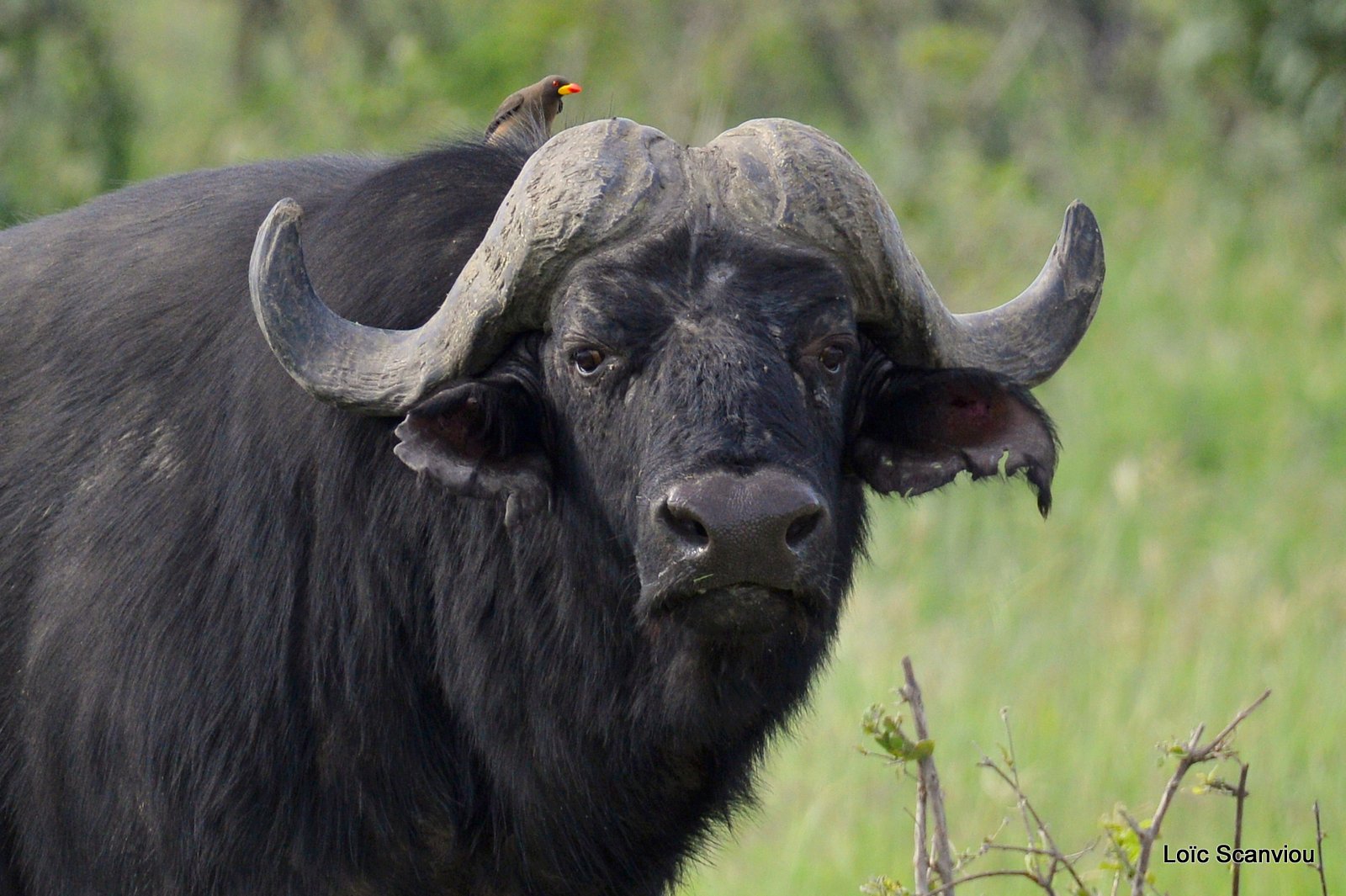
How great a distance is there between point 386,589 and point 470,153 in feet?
3.30

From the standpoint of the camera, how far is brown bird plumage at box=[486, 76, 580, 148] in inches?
168

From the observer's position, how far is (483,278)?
143 inches

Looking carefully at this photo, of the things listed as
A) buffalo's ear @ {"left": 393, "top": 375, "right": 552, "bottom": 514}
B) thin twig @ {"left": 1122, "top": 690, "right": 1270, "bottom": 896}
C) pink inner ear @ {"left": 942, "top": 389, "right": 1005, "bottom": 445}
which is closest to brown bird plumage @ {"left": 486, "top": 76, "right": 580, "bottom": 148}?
buffalo's ear @ {"left": 393, "top": 375, "right": 552, "bottom": 514}

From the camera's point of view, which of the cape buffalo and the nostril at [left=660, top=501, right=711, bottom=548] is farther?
the cape buffalo

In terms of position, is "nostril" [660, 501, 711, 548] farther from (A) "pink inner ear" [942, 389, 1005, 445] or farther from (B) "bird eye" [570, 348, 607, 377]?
(A) "pink inner ear" [942, 389, 1005, 445]

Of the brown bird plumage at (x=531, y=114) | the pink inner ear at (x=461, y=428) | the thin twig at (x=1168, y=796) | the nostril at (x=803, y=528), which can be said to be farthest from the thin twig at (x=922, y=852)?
the brown bird plumage at (x=531, y=114)

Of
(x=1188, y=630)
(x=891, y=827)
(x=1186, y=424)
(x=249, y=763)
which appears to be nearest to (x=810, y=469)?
(x=249, y=763)

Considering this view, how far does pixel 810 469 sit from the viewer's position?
11.1ft

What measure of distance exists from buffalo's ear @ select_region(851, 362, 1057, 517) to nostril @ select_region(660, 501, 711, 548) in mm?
776

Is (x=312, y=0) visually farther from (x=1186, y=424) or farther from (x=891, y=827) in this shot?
(x=891, y=827)

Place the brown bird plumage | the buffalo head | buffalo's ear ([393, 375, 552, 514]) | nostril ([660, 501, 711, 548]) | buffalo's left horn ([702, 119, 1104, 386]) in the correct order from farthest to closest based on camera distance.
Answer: the brown bird plumage → buffalo's left horn ([702, 119, 1104, 386]) → buffalo's ear ([393, 375, 552, 514]) → the buffalo head → nostril ([660, 501, 711, 548])

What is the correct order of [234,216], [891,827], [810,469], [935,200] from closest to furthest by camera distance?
[810,469], [234,216], [891,827], [935,200]

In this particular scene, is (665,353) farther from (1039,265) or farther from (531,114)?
(1039,265)

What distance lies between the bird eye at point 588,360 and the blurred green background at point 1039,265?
3.64ft
